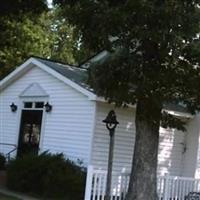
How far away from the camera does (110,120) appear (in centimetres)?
1417

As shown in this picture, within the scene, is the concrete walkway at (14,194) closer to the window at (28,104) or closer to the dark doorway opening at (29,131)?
the dark doorway opening at (29,131)

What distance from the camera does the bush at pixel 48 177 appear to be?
1633 centimetres

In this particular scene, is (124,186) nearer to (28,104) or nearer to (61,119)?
(61,119)

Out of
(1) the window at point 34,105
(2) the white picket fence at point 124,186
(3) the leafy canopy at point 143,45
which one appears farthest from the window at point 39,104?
(3) the leafy canopy at point 143,45

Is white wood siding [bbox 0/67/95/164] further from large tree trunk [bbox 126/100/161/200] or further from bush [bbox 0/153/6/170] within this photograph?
large tree trunk [bbox 126/100/161/200]

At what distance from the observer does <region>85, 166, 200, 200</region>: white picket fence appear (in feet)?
46.9

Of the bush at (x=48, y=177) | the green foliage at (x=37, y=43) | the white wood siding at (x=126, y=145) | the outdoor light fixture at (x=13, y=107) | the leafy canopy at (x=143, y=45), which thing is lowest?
the bush at (x=48, y=177)

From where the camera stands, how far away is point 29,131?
21.4 m

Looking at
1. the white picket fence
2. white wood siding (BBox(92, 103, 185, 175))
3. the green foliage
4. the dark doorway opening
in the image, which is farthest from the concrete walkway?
the green foliage

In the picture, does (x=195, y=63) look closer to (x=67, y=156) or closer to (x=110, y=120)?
(x=110, y=120)

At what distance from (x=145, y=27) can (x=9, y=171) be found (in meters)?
7.59

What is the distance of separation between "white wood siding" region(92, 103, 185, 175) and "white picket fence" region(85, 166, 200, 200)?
82.0 inches

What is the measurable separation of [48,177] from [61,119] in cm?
345

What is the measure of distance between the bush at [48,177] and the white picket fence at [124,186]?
1.21m
